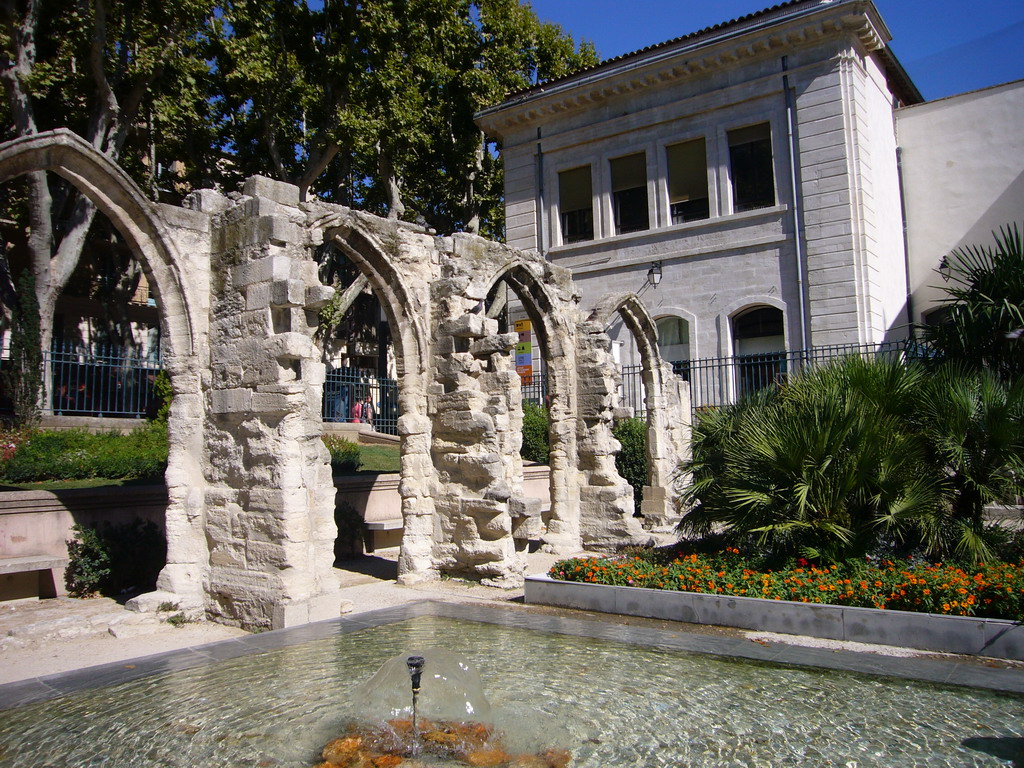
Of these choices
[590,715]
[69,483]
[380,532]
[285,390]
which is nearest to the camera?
[590,715]

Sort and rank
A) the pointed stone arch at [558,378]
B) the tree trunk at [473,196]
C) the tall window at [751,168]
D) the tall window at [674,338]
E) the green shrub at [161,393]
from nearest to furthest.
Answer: the pointed stone arch at [558,378] → the green shrub at [161,393] → the tall window at [751,168] → the tall window at [674,338] → the tree trunk at [473,196]

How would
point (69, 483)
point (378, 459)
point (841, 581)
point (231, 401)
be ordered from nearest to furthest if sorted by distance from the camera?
point (841, 581) < point (231, 401) < point (69, 483) < point (378, 459)

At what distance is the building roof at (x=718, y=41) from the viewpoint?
58.1 feet

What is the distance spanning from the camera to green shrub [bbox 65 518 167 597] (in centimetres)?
828

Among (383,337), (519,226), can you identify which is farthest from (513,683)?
(383,337)

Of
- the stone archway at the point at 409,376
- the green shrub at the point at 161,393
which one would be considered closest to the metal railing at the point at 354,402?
the green shrub at the point at 161,393

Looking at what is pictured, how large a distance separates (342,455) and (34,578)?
21.4 ft

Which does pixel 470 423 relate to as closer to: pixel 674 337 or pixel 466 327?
pixel 466 327

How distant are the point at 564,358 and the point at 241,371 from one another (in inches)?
215

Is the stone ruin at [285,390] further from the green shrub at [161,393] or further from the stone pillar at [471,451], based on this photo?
the green shrub at [161,393]

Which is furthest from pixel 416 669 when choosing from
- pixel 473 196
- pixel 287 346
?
pixel 473 196

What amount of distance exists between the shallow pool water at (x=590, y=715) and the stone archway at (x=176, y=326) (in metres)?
2.08

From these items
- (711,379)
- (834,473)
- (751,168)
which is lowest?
(834,473)

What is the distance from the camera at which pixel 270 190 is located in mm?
8008
